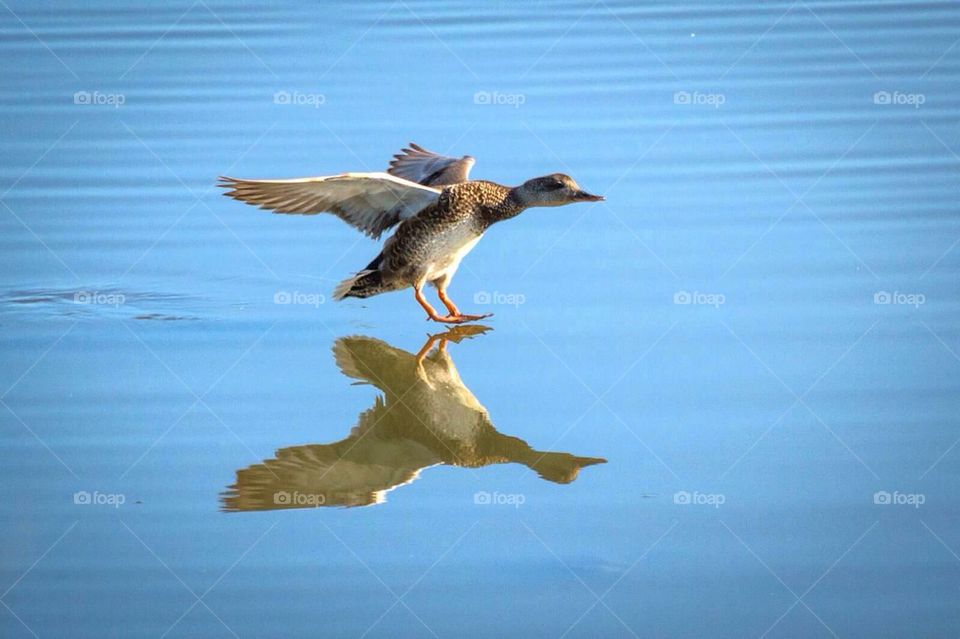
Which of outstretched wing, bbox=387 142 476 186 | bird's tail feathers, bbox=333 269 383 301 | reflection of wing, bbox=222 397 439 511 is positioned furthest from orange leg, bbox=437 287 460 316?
reflection of wing, bbox=222 397 439 511

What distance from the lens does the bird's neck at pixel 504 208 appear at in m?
8.50

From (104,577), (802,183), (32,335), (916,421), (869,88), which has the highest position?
(869,88)

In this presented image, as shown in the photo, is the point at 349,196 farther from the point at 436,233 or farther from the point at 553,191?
the point at 553,191

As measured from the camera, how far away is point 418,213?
844 cm

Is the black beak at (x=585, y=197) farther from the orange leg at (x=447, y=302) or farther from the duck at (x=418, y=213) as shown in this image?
the orange leg at (x=447, y=302)

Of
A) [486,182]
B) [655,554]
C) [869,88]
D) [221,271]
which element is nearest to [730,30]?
[869,88]

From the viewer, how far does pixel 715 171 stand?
9.95 meters

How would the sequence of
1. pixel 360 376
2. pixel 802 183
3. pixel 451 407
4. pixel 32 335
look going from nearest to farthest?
pixel 451 407
pixel 360 376
pixel 32 335
pixel 802 183

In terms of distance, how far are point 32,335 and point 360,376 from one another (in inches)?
76.3

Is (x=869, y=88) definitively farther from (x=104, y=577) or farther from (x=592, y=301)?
(x=104, y=577)

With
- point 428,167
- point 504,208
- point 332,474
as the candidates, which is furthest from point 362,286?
point 332,474

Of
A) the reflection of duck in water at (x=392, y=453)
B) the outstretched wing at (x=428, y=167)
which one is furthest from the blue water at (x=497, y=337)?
the outstretched wing at (x=428, y=167)

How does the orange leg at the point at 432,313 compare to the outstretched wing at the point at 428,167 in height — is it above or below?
below

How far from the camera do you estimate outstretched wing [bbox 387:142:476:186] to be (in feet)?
29.8
